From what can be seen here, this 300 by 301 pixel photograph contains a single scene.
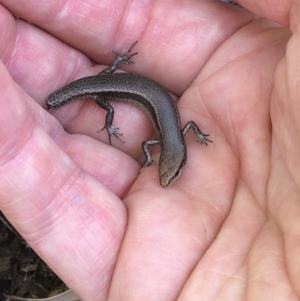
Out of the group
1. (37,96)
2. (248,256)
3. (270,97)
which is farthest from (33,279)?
(270,97)

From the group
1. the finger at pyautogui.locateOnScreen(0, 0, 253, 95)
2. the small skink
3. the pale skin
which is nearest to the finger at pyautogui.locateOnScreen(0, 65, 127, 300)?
the pale skin

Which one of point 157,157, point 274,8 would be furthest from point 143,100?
point 274,8

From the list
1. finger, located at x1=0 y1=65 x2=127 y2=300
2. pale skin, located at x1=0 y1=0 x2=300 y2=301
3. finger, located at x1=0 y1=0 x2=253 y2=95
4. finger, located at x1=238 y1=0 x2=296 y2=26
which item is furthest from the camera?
finger, located at x1=0 y1=0 x2=253 y2=95

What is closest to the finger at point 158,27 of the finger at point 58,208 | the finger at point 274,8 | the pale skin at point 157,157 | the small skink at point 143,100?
the pale skin at point 157,157

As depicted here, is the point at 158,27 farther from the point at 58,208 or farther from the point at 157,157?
the point at 58,208

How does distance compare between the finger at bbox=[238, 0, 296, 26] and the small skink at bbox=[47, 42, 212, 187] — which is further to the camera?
the small skink at bbox=[47, 42, 212, 187]

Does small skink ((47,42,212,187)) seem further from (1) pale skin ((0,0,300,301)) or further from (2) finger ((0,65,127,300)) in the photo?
(2) finger ((0,65,127,300))

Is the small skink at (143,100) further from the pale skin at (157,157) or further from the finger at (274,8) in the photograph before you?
the finger at (274,8)
